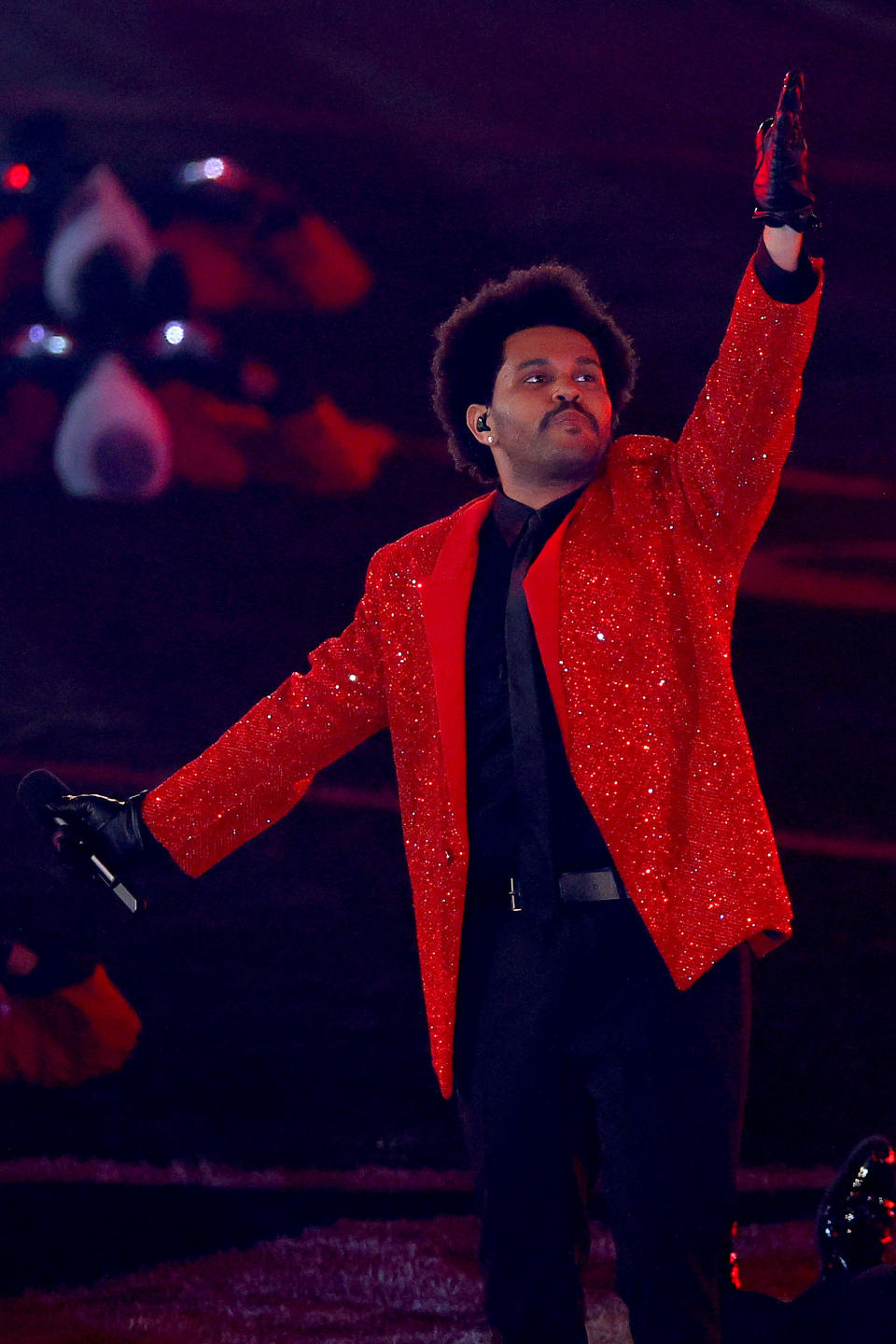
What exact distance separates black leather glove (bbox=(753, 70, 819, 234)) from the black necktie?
0.61 metres

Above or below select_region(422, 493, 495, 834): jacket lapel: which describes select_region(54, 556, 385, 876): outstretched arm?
below

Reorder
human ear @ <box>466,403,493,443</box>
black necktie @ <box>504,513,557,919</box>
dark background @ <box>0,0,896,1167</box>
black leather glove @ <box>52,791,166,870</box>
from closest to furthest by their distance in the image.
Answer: black necktie @ <box>504,513,557,919</box>
black leather glove @ <box>52,791,166,870</box>
human ear @ <box>466,403,493,443</box>
dark background @ <box>0,0,896,1167</box>

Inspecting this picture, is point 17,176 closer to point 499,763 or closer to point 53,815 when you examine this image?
point 53,815

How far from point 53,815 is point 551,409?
104cm

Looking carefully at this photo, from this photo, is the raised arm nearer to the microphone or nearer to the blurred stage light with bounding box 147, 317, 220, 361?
the microphone

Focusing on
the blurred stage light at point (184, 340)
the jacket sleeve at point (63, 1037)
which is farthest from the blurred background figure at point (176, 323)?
the jacket sleeve at point (63, 1037)

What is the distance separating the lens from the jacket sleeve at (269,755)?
1964mm

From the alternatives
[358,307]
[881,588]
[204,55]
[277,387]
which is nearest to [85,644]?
[277,387]

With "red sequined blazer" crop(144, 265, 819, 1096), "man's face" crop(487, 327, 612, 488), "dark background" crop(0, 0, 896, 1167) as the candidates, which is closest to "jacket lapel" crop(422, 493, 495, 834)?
"red sequined blazer" crop(144, 265, 819, 1096)

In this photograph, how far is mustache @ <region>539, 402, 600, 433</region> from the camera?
5.99 feet

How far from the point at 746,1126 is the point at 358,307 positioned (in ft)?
6.51

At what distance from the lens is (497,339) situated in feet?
6.98

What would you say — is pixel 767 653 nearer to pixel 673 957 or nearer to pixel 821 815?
pixel 821 815

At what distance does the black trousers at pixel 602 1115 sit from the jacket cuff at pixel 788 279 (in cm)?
84
